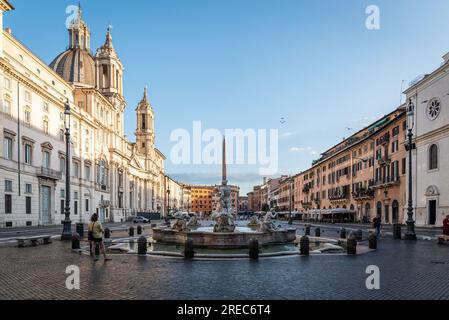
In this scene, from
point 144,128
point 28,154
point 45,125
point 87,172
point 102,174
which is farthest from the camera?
point 144,128

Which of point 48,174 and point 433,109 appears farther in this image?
point 48,174

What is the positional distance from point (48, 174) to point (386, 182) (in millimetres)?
41502

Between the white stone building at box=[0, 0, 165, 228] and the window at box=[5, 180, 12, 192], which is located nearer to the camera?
the window at box=[5, 180, 12, 192]

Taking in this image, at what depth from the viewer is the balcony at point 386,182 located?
153 ft

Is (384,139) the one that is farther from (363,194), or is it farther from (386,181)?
(363,194)

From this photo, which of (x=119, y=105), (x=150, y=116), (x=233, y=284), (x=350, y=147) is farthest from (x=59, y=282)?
(x=150, y=116)

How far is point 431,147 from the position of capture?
130 feet

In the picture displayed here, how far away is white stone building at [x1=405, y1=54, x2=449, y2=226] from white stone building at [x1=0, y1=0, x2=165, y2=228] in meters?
33.9

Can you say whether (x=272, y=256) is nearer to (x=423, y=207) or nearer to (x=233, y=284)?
(x=233, y=284)

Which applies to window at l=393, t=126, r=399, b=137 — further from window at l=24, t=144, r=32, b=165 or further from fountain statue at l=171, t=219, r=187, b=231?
window at l=24, t=144, r=32, b=165

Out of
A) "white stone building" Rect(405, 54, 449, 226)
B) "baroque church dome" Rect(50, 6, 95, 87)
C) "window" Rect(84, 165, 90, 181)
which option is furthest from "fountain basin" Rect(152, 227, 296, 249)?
"baroque church dome" Rect(50, 6, 95, 87)

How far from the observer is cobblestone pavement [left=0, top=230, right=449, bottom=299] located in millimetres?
8891

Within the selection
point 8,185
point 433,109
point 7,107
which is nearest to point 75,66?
point 7,107

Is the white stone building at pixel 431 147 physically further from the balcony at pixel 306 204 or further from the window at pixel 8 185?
the balcony at pixel 306 204
